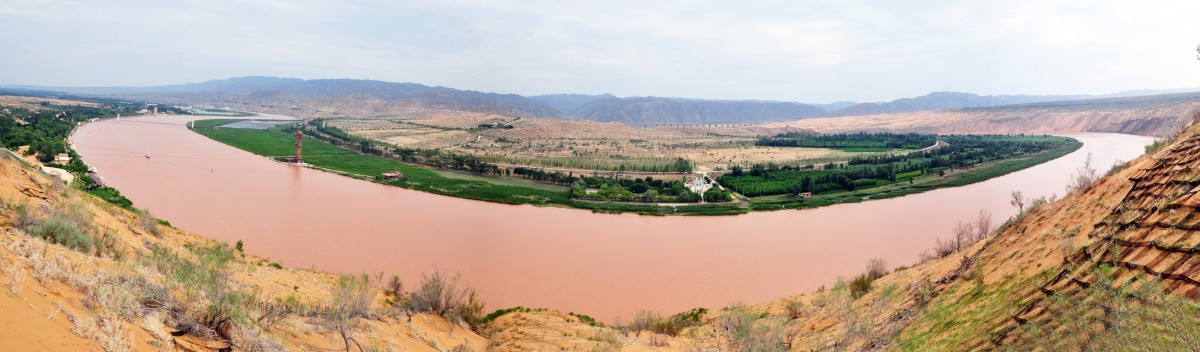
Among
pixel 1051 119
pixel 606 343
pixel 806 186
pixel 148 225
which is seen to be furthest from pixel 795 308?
pixel 1051 119

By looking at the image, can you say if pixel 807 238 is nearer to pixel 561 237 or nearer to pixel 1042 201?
pixel 561 237

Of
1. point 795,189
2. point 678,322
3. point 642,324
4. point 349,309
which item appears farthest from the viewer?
point 795,189

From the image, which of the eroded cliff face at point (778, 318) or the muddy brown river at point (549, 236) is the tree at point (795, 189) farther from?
the eroded cliff face at point (778, 318)

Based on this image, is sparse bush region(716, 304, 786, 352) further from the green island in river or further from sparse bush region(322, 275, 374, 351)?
the green island in river

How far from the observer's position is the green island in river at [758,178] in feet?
117

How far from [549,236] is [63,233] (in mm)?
19114

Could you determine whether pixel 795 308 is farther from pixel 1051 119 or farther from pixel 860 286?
pixel 1051 119

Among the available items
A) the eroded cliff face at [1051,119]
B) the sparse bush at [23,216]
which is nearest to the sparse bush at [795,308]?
the sparse bush at [23,216]

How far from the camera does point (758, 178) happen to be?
45.4m

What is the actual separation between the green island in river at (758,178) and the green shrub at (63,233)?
25.9 m

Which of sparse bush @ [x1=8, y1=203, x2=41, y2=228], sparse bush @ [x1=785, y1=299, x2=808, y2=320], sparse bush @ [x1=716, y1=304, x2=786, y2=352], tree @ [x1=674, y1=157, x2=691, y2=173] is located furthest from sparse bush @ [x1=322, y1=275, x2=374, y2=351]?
tree @ [x1=674, y1=157, x2=691, y2=173]

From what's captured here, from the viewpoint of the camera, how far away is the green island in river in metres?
35.8

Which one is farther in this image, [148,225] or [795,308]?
[148,225]

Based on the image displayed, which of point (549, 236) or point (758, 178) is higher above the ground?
point (758, 178)
